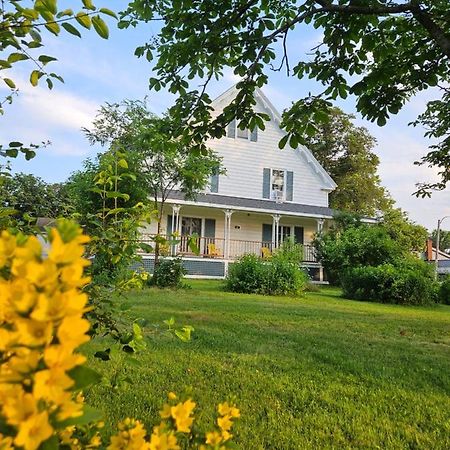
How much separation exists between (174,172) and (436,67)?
12.4m

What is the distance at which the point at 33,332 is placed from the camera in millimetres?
566

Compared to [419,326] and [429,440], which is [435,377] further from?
[419,326]

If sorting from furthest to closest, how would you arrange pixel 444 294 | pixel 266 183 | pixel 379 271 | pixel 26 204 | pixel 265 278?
pixel 266 183
pixel 444 294
pixel 379 271
pixel 265 278
pixel 26 204

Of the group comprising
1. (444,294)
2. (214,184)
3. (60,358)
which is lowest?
(444,294)

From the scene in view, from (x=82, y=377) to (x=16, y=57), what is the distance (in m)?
1.36

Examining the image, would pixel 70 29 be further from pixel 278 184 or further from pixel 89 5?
pixel 278 184

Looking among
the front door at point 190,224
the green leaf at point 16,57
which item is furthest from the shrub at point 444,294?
the green leaf at point 16,57

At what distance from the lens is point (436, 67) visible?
3977 millimetres

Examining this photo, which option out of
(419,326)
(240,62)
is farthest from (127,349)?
(419,326)

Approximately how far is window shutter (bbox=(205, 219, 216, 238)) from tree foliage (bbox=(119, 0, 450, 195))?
17382 millimetres

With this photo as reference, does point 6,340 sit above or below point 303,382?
A: above

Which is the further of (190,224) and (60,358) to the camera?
(190,224)

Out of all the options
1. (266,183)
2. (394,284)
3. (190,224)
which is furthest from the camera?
(266,183)

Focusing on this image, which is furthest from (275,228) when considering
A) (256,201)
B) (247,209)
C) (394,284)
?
(394,284)
